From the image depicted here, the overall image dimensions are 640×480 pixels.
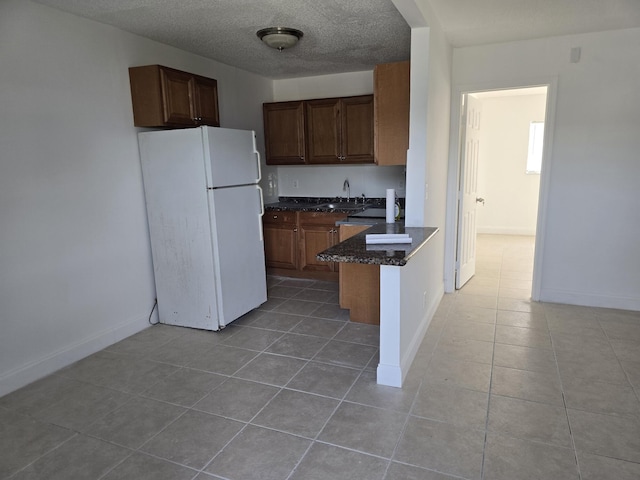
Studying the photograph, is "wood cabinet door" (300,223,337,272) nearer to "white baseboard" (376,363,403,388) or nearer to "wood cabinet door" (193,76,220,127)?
"wood cabinet door" (193,76,220,127)

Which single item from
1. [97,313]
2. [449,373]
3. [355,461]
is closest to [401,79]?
[449,373]

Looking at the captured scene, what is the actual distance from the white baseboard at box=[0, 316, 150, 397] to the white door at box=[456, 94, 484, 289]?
3186 millimetres

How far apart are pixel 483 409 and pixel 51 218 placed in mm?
2972

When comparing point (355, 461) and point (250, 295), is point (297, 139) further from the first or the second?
point (355, 461)

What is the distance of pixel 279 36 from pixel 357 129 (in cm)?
172

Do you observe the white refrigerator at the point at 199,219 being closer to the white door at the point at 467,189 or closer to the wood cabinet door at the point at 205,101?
the wood cabinet door at the point at 205,101

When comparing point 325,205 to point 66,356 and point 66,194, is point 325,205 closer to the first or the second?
point 66,194

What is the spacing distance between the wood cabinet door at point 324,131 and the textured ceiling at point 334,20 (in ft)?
2.63

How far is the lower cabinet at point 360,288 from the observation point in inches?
136

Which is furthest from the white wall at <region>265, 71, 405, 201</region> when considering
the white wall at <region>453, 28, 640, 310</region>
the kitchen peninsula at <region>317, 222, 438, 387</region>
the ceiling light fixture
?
the kitchen peninsula at <region>317, 222, 438, 387</region>

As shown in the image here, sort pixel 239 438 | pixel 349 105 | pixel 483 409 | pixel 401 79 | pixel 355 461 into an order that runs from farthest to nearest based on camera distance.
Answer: pixel 349 105 < pixel 401 79 < pixel 483 409 < pixel 239 438 < pixel 355 461

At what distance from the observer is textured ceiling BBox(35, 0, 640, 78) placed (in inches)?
108

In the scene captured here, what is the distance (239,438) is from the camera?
208 cm

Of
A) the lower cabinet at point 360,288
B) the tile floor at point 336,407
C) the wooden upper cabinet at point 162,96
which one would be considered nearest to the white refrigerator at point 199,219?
the wooden upper cabinet at point 162,96
